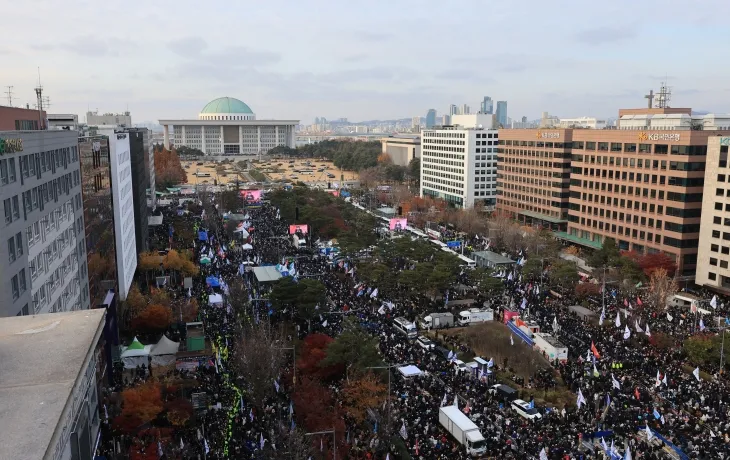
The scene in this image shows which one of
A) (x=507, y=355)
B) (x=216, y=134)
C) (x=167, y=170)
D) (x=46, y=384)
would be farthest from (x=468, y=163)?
(x=216, y=134)

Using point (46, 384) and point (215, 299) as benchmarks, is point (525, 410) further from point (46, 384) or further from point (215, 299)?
point (215, 299)

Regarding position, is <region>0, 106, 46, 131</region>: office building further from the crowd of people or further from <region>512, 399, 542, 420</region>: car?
<region>512, 399, 542, 420</region>: car

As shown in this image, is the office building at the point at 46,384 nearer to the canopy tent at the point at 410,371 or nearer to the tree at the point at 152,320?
the canopy tent at the point at 410,371

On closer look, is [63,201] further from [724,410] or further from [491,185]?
[491,185]

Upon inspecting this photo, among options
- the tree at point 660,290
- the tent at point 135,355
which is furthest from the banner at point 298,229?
the tree at point 660,290

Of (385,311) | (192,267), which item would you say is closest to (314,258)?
(192,267)
